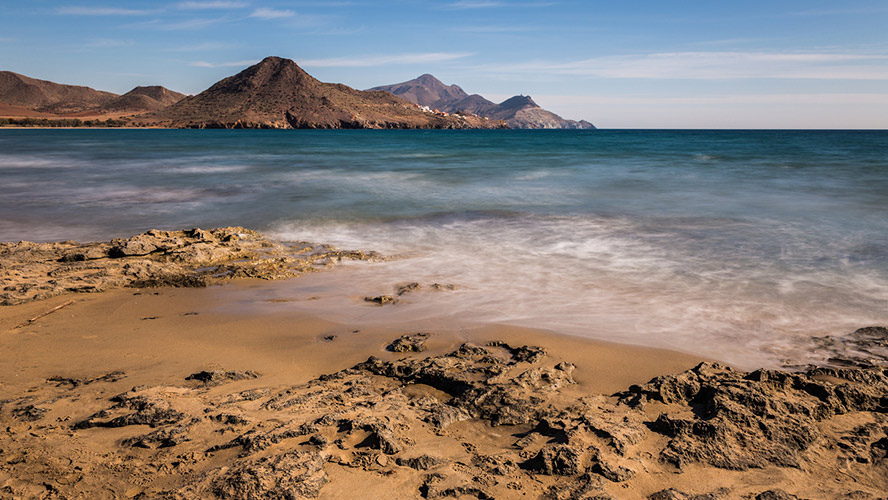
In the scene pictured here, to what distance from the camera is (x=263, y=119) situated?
11650 centimetres

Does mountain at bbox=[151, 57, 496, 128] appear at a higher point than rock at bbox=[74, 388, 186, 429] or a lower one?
higher

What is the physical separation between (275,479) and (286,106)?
13334 centimetres

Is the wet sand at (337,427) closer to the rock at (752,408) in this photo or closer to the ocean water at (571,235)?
the rock at (752,408)

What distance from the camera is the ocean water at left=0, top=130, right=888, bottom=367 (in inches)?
211

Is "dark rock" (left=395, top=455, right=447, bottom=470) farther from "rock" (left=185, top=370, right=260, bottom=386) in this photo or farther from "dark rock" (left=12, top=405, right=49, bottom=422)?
"dark rock" (left=12, top=405, right=49, bottom=422)

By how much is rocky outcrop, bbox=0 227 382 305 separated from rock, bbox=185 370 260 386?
8.76ft

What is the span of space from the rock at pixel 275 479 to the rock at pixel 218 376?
1224 millimetres

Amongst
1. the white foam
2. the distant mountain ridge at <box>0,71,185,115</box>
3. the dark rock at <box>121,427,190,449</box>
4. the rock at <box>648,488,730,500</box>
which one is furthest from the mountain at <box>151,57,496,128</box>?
the rock at <box>648,488,730,500</box>

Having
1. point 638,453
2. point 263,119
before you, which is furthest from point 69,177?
point 263,119

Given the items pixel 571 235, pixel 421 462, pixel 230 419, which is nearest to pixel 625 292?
pixel 571 235

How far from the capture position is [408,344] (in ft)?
14.4

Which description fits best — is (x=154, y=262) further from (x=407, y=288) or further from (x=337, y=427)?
(x=337, y=427)

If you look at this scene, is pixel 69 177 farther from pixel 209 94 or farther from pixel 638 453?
pixel 209 94

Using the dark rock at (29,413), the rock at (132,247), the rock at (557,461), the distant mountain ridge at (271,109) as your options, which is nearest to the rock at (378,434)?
the rock at (557,461)
